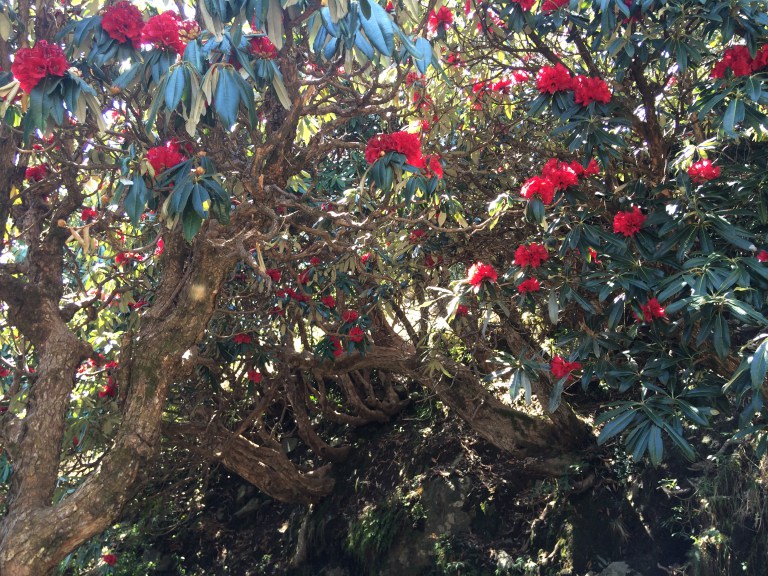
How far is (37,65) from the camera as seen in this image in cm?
218

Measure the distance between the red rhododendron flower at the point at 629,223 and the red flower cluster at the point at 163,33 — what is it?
1.86 metres

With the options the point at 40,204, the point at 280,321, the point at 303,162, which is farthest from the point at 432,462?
the point at 40,204

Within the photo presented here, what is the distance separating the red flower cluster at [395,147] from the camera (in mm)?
2721

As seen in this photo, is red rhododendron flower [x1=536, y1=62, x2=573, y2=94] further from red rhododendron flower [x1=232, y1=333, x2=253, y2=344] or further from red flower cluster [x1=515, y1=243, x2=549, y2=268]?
red rhododendron flower [x1=232, y1=333, x2=253, y2=344]

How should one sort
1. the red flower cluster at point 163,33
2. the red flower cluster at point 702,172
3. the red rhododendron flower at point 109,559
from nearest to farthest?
1. the red flower cluster at point 163,33
2. the red flower cluster at point 702,172
3. the red rhododendron flower at point 109,559

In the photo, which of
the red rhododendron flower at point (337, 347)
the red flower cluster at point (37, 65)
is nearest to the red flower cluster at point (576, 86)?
the red flower cluster at point (37, 65)

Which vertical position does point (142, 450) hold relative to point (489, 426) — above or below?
above

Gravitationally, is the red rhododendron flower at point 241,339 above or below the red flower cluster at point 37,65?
below

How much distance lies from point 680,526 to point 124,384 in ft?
10.0

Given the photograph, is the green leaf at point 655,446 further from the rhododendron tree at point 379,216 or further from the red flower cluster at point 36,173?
the red flower cluster at point 36,173

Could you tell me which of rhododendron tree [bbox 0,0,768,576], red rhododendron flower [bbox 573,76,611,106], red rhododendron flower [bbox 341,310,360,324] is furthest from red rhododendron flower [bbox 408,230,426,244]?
red rhododendron flower [bbox 573,76,611,106]

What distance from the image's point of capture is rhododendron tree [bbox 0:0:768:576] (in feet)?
7.79

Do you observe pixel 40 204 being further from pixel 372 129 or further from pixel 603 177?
pixel 603 177

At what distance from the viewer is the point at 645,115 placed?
340cm
